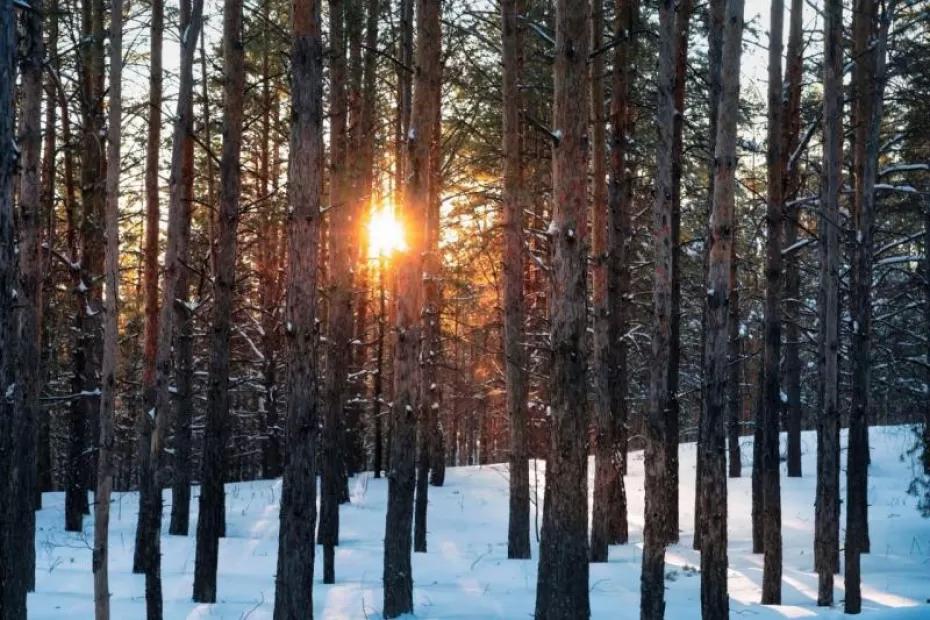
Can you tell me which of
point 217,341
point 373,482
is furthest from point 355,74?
point 373,482

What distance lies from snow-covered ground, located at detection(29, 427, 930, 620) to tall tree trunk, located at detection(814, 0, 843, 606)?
1.01 m

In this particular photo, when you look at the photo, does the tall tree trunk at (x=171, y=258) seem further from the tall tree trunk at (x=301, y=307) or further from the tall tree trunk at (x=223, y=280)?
the tall tree trunk at (x=301, y=307)

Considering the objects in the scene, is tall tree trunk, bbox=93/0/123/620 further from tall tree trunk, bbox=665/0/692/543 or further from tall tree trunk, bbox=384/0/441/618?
tall tree trunk, bbox=665/0/692/543

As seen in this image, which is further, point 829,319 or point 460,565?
point 460,565

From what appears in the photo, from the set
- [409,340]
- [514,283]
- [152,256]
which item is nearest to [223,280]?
[409,340]

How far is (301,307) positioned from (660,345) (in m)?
4.12

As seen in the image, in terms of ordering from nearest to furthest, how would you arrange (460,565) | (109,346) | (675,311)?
(109,346) < (460,565) < (675,311)

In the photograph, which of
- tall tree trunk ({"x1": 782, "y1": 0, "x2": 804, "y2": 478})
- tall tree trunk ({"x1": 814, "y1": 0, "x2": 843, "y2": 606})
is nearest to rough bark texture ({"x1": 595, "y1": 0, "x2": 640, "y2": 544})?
tall tree trunk ({"x1": 782, "y1": 0, "x2": 804, "y2": 478})

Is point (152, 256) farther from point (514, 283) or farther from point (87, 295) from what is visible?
point (514, 283)

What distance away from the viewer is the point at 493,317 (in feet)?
111

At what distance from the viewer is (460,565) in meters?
14.5

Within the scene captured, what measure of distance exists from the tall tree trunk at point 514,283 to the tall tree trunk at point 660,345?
3.71 meters

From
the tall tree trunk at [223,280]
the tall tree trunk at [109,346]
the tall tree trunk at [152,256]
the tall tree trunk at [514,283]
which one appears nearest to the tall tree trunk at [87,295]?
the tall tree trunk at [152,256]

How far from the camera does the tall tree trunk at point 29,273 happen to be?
10.3 m
